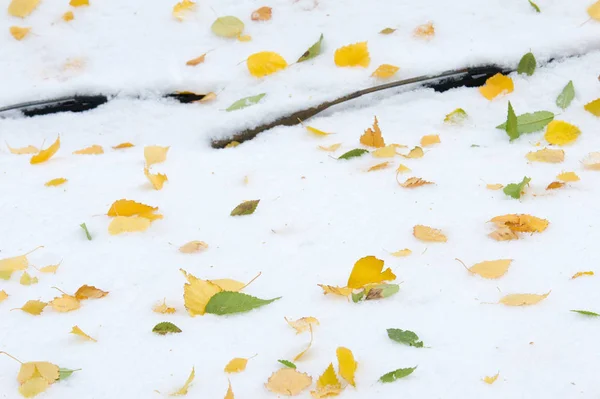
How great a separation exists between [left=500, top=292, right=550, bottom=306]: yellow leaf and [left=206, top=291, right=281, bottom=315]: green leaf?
505mm

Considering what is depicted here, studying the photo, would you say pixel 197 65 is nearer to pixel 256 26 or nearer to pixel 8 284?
pixel 256 26

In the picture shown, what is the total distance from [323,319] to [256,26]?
1543 mm

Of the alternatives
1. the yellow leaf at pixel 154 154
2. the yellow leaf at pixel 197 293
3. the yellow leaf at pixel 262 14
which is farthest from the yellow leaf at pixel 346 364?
the yellow leaf at pixel 262 14

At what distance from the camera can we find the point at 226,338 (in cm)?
128

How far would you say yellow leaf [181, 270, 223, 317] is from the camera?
4.44 ft

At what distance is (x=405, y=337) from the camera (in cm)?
122

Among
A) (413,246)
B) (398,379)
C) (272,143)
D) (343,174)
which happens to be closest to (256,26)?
(272,143)

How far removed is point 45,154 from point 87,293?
88cm

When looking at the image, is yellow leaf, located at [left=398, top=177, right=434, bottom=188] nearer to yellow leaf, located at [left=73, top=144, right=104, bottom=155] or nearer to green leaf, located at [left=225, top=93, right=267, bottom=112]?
green leaf, located at [left=225, top=93, right=267, bottom=112]

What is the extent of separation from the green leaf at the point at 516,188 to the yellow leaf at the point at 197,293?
814 mm

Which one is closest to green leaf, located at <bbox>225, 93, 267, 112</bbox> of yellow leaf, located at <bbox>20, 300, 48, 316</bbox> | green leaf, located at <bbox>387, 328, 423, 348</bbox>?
yellow leaf, located at <bbox>20, 300, 48, 316</bbox>

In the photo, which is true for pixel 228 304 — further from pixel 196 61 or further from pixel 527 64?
pixel 527 64

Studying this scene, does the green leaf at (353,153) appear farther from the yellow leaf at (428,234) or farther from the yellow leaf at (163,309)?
the yellow leaf at (163,309)

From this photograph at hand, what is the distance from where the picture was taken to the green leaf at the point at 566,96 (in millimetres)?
2172
